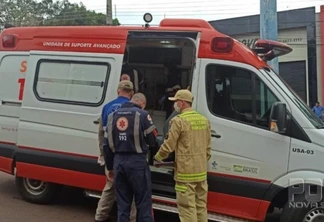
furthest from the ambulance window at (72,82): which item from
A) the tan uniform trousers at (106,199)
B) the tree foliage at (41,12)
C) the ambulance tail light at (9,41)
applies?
the tree foliage at (41,12)

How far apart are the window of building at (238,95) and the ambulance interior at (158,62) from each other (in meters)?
0.70

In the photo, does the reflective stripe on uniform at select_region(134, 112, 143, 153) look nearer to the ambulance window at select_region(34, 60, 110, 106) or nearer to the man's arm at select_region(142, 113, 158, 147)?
the man's arm at select_region(142, 113, 158, 147)

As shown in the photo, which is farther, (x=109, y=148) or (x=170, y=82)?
(x=170, y=82)

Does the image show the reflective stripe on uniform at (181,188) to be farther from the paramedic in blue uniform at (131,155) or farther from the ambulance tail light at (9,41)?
the ambulance tail light at (9,41)

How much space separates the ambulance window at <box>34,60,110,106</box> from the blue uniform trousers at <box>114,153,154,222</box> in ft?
4.40

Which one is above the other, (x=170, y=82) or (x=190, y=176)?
(x=170, y=82)

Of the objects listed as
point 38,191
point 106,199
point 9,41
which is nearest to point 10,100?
point 9,41

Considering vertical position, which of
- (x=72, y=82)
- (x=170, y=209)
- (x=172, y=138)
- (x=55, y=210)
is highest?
(x=72, y=82)

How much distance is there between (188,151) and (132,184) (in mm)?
713

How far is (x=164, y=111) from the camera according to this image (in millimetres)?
7320

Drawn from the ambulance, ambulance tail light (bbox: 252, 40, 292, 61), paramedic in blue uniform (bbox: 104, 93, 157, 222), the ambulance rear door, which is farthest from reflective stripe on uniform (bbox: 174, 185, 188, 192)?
the ambulance rear door

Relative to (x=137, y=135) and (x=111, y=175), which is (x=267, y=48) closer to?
(x=137, y=135)

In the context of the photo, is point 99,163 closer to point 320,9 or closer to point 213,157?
point 213,157

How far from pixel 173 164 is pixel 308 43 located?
654 inches
